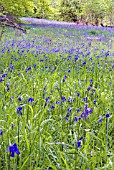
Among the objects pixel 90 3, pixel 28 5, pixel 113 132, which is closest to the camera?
pixel 113 132

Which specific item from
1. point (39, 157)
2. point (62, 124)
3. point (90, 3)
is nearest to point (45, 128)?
point (62, 124)

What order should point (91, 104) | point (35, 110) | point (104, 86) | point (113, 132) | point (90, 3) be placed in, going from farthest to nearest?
1. point (90, 3)
2. point (104, 86)
3. point (91, 104)
4. point (35, 110)
5. point (113, 132)

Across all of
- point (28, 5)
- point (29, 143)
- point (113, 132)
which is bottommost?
point (113, 132)

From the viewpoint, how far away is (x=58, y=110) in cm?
295

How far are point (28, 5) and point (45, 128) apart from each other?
11.1 m

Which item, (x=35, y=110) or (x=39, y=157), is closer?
(x=39, y=157)

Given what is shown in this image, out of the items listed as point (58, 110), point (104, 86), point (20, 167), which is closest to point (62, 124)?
point (58, 110)

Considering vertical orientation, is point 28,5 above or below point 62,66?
above

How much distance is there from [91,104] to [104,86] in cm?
74

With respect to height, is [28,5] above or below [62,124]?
above

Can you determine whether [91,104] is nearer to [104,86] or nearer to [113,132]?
[113,132]

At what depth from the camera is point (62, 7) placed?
40.4 meters

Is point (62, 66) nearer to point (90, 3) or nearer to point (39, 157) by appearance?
point (39, 157)

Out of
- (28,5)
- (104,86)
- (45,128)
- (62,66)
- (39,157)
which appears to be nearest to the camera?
(39,157)
